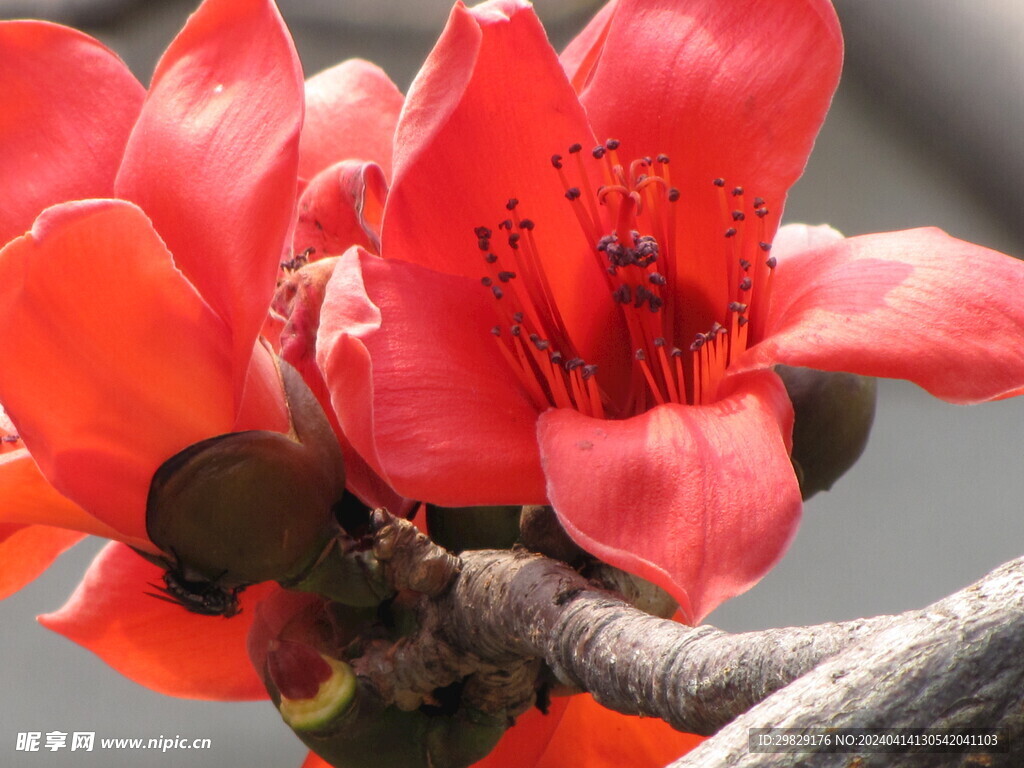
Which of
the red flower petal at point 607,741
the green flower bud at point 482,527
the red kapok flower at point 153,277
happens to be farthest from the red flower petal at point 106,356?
the red flower petal at point 607,741

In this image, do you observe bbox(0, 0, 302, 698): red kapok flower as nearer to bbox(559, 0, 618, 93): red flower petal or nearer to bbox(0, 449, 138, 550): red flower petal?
bbox(0, 449, 138, 550): red flower petal

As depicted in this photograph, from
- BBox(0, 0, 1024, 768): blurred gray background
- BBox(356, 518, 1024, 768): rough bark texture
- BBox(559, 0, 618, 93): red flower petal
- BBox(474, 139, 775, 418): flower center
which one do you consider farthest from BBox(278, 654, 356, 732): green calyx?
BBox(0, 0, 1024, 768): blurred gray background

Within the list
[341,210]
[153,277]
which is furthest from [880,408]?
[153,277]

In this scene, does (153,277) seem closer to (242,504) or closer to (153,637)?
(242,504)

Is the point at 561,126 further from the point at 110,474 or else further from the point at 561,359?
the point at 110,474

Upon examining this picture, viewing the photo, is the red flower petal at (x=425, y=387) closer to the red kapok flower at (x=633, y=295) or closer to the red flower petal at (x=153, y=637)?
the red kapok flower at (x=633, y=295)

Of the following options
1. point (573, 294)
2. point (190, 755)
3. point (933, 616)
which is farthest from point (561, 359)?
point (190, 755)
